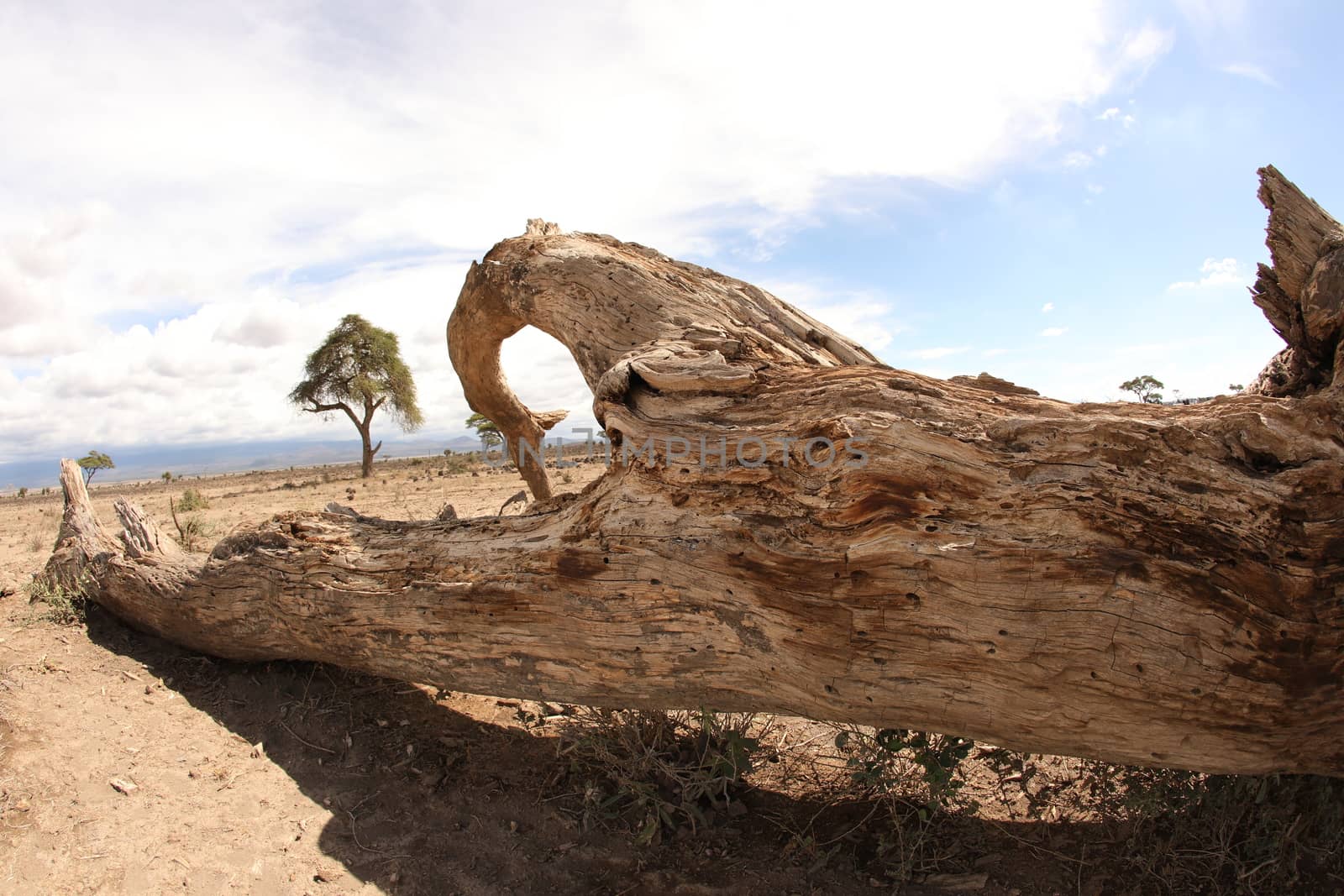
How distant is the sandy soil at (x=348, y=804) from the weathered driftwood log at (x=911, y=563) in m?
0.47

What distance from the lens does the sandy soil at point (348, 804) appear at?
2.93 metres

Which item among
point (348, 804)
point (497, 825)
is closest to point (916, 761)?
point (497, 825)

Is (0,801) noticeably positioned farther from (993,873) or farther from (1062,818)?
(1062,818)

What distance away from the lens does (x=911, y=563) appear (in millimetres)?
2684

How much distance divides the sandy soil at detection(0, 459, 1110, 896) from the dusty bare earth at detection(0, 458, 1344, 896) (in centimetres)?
1

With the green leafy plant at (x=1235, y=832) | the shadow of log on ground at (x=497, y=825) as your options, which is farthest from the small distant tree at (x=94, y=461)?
the green leafy plant at (x=1235, y=832)

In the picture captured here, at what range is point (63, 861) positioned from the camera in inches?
117

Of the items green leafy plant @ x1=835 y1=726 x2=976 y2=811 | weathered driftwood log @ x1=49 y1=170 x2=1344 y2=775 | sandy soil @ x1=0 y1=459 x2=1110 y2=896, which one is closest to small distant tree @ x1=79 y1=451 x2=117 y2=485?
sandy soil @ x1=0 y1=459 x2=1110 y2=896

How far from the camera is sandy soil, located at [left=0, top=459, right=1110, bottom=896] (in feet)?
9.62

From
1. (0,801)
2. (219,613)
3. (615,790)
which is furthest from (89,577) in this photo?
(615,790)

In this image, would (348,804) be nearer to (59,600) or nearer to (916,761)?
(916,761)

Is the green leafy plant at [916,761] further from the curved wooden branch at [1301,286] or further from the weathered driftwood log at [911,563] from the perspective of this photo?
the curved wooden branch at [1301,286]

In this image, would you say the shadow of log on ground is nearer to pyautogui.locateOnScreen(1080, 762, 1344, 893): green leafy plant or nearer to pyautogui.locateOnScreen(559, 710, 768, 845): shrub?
pyautogui.locateOnScreen(559, 710, 768, 845): shrub

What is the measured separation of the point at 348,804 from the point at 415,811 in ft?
1.08
